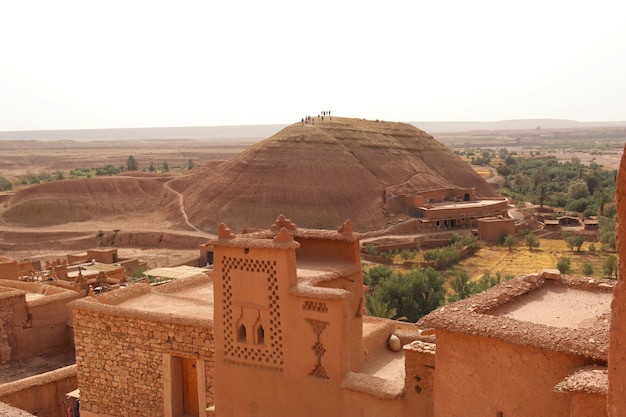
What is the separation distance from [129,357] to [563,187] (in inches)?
2657

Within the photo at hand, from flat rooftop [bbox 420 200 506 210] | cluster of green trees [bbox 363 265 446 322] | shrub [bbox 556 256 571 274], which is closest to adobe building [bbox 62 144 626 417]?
cluster of green trees [bbox 363 265 446 322]

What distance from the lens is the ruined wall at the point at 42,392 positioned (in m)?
13.9

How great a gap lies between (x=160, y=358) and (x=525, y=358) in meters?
7.75

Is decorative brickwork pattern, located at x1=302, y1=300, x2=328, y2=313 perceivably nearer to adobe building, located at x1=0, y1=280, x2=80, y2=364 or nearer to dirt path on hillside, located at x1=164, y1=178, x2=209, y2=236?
adobe building, located at x1=0, y1=280, x2=80, y2=364

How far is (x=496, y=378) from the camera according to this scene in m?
7.16

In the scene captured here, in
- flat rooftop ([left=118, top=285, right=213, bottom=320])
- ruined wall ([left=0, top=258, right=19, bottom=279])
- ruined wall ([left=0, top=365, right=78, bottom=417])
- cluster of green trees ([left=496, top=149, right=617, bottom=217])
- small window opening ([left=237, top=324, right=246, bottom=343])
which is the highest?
small window opening ([left=237, top=324, right=246, bottom=343])

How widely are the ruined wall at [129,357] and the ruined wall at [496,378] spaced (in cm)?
556

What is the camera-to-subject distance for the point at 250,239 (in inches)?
397

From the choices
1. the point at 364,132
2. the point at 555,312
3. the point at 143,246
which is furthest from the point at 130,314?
the point at 364,132

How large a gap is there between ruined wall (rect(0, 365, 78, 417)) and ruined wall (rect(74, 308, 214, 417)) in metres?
1.41

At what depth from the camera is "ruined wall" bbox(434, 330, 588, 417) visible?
6.74 m

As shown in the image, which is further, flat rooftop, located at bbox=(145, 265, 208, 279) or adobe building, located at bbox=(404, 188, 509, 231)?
adobe building, located at bbox=(404, 188, 509, 231)

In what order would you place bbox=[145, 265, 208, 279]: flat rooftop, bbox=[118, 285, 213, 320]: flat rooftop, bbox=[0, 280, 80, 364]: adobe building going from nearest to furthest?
bbox=[118, 285, 213, 320]: flat rooftop < bbox=[0, 280, 80, 364]: adobe building < bbox=[145, 265, 208, 279]: flat rooftop

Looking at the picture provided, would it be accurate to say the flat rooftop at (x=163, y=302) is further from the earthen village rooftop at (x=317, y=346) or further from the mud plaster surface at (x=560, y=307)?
the mud plaster surface at (x=560, y=307)
